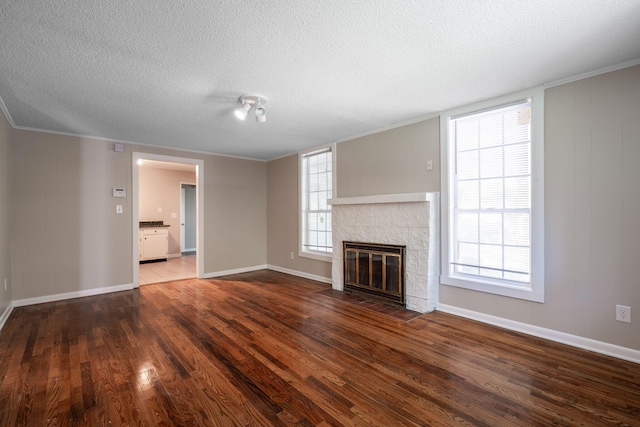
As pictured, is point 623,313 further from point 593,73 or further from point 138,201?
point 138,201

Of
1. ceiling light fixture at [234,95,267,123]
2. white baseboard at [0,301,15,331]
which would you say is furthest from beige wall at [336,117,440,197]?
white baseboard at [0,301,15,331]

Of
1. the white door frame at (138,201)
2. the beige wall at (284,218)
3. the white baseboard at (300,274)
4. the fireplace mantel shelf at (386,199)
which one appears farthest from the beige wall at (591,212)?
the white door frame at (138,201)

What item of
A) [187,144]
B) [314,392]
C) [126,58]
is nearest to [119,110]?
[126,58]

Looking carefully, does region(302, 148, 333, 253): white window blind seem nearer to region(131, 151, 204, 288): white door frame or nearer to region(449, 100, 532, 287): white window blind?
region(131, 151, 204, 288): white door frame

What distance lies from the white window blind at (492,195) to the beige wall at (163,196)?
739 centimetres

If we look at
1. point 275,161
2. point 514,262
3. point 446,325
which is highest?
point 275,161

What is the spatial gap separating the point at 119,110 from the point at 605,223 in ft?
16.0

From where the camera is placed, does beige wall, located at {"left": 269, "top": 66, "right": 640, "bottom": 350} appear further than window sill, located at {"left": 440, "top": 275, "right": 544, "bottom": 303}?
No

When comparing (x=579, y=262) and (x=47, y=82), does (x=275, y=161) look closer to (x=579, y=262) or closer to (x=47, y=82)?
(x=47, y=82)

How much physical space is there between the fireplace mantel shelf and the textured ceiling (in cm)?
99

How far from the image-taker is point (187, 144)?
4891mm

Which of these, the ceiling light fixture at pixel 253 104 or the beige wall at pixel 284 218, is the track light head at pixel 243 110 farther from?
the beige wall at pixel 284 218

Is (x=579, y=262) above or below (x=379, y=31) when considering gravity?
below

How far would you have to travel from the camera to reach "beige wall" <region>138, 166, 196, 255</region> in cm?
774
